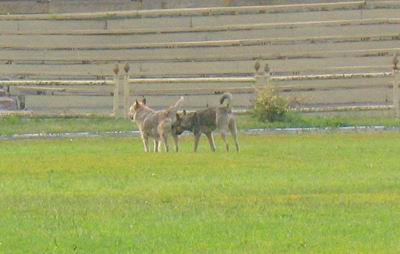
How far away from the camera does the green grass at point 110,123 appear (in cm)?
3441

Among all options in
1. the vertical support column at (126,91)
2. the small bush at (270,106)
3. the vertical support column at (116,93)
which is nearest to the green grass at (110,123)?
the small bush at (270,106)

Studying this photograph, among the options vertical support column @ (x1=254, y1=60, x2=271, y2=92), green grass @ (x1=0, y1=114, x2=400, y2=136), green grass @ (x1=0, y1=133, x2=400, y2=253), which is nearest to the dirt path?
green grass @ (x1=0, y1=114, x2=400, y2=136)

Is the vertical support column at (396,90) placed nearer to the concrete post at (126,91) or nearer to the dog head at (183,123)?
the concrete post at (126,91)

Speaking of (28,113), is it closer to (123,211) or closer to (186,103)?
(186,103)

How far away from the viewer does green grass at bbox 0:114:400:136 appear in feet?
113

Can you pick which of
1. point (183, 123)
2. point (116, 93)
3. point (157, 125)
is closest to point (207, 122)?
point (183, 123)

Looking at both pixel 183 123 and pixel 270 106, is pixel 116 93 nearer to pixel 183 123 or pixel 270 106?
pixel 270 106

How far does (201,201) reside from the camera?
15.5 m

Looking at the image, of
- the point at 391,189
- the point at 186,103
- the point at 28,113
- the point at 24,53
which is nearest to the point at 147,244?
the point at 391,189

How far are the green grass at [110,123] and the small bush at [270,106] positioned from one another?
0.20 metres

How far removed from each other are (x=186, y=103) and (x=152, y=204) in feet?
85.6

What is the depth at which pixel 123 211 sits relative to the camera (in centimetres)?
1456

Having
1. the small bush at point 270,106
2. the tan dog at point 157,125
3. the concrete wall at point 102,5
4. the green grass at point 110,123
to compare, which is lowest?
the green grass at point 110,123

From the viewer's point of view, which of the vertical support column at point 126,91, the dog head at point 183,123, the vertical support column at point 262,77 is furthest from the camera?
the vertical support column at point 262,77
